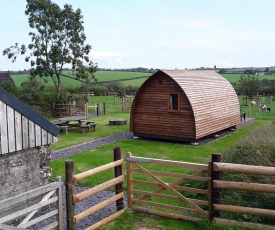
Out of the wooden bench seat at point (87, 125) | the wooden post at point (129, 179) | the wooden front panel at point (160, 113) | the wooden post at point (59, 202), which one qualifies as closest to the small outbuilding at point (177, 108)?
the wooden front panel at point (160, 113)

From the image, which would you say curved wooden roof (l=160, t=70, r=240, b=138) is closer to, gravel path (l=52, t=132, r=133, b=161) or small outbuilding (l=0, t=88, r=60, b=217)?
gravel path (l=52, t=132, r=133, b=161)

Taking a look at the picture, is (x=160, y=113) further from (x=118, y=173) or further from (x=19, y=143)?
(x=19, y=143)

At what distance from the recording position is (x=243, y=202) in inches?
298

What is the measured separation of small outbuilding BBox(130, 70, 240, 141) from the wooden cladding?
35.3 ft

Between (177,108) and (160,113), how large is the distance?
111 centimetres

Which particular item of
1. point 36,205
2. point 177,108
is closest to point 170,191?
point 36,205

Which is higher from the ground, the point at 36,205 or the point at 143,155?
the point at 36,205

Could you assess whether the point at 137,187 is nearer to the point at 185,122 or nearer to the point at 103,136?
the point at 185,122

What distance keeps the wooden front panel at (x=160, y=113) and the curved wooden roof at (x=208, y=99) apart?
403 mm

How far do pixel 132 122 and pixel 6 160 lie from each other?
12.5 m

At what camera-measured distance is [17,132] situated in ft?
24.7

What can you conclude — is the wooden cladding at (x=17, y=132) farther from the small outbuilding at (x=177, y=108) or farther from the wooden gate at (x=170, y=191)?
the small outbuilding at (x=177, y=108)

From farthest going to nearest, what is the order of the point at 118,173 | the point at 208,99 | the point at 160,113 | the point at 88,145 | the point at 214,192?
the point at 208,99 → the point at 160,113 → the point at 88,145 → the point at 118,173 → the point at 214,192

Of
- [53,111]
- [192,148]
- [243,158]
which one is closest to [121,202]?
[243,158]
